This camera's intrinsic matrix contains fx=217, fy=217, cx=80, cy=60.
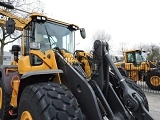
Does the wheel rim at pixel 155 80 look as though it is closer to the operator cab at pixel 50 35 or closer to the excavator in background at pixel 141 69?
the excavator in background at pixel 141 69

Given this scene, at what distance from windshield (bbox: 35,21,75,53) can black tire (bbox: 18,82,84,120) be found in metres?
1.48

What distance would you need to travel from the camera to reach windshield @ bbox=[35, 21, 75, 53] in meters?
4.54

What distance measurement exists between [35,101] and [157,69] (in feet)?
36.7

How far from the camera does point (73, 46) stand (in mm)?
5375

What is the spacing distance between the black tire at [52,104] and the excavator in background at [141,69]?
32.3ft

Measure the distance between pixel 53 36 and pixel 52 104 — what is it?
7.06 feet

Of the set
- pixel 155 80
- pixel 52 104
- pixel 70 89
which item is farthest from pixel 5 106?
pixel 155 80

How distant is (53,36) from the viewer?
4.71 meters

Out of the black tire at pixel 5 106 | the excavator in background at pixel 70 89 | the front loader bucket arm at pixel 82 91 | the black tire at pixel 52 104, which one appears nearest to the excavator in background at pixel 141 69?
the black tire at pixel 5 106

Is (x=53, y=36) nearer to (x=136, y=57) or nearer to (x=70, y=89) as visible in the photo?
(x=70, y=89)

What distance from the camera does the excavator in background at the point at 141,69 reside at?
513 inches

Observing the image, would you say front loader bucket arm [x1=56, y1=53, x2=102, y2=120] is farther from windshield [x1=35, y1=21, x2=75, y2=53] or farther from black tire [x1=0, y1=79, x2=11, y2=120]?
black tire [x1=0, y1=79, x2=11, y2=120]

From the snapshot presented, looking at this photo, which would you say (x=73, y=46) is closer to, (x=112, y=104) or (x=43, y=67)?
(x=43, y=67)

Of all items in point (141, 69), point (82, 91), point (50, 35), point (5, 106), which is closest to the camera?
point (82, 91)
